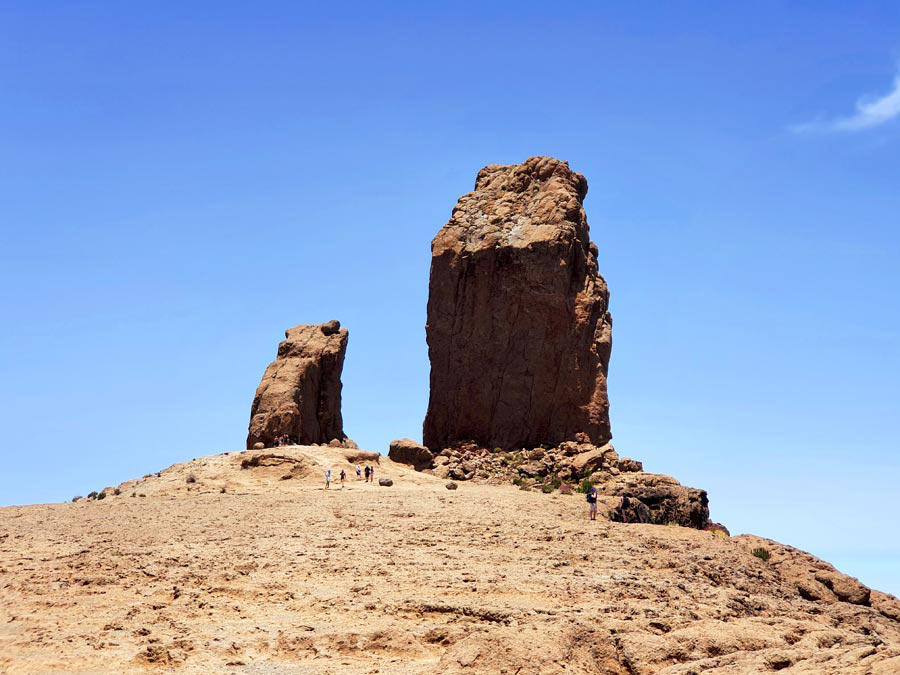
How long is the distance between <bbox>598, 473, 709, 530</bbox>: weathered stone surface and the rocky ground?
76.4 inches

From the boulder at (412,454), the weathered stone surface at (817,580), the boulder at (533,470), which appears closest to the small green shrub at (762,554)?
the weathered stone surface at (817,580)

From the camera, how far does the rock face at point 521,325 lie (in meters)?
42.0

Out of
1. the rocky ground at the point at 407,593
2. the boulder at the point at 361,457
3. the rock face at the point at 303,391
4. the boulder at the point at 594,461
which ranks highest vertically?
the rock face at the point at 303,391

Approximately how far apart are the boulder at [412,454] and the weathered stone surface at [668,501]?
8.63 m

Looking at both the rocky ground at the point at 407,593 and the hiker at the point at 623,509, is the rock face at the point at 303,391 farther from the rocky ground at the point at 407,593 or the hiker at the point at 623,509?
the hiker at the point at 623,509

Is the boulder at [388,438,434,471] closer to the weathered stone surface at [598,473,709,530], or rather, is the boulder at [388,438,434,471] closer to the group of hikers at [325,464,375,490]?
the group of hikers at [325,464,375,490]

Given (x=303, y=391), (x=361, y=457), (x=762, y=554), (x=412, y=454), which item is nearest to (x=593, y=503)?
(x=762, y=554)

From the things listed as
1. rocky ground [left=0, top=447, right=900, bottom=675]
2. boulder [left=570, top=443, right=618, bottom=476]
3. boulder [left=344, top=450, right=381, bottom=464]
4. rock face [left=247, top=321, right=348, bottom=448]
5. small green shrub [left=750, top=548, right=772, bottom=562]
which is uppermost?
rock face [left=247, top=321, right=348, bottom=448]

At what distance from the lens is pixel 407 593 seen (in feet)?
70.6

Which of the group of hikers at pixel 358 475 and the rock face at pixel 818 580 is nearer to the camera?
the rock face at pixel 818 580

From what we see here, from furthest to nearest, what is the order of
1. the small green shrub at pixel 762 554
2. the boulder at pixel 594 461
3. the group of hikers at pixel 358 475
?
the boulder at pixel 594 461 < the group of hikers at pixel 358 475 < the small green shrub at pixel 762 554

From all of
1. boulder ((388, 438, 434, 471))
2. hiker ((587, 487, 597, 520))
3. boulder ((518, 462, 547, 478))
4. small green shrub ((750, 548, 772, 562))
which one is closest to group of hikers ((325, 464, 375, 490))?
boulder ((388, 438, 434, 471))

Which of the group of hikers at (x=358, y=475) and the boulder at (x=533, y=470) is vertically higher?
the boulder at (x=533, y=470)

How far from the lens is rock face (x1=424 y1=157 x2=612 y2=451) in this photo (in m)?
42.0
